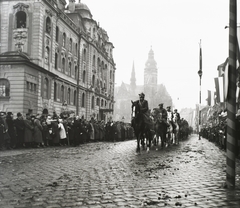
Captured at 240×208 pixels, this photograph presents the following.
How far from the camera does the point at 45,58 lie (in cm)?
3875

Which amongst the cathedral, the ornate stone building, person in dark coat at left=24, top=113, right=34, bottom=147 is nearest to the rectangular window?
the ornate stone building

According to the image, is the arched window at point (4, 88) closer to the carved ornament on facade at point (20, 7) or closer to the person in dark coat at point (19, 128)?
the carved ornament on facade at point (20, 7)

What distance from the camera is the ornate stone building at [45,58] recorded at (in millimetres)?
33031

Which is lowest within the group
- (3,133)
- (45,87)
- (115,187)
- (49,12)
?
(115,187)

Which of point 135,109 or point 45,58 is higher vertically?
point 45,58

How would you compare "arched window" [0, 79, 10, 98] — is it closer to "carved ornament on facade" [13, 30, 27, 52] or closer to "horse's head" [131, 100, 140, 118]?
"carved ornament on facade" [13, 30, 27, 52]

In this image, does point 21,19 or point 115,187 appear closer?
point 115,187

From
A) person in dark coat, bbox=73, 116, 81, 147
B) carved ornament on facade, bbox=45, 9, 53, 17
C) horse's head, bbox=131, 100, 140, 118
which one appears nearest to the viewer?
horse's head, bbox=131, 100, 140, 118

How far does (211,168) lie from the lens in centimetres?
970

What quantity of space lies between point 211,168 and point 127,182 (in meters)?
3.45

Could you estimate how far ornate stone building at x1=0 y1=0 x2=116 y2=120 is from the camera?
33.0 metres

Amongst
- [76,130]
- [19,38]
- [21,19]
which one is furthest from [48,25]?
[76,130]

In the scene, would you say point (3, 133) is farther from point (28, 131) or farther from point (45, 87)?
point (45, 87)

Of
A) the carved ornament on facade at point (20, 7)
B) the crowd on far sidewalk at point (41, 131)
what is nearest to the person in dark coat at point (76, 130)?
the crowd on far sidewalk at point (41, 131)
